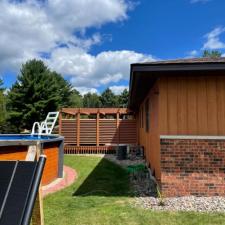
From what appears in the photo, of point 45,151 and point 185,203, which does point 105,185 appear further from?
point 185,203

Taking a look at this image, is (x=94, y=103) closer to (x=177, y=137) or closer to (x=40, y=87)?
(x=40, y=87)

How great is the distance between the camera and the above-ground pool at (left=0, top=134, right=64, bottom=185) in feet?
19.9

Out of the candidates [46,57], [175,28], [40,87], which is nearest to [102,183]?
[175,28]

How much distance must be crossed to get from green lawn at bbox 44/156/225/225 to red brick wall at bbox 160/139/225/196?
96cm

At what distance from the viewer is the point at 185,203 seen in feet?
17.1

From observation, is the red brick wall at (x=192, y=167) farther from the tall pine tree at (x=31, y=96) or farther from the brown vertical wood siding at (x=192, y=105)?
the tall pine tree at (x=31, y=96)

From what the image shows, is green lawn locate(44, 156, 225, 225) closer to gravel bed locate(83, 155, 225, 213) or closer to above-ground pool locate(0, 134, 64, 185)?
gravel bed locate(83, 155, 225, 213)

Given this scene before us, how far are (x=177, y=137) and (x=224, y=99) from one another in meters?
1.25

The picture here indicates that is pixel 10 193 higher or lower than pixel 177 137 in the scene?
lower

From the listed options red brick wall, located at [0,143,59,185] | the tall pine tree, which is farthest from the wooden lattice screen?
the tall pine tree

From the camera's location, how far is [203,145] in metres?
5.65

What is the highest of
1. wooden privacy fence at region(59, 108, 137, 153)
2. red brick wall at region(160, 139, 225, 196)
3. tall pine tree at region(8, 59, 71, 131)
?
tall pine tree at region(8, 59, 71, 131)

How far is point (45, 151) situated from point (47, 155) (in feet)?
0.66

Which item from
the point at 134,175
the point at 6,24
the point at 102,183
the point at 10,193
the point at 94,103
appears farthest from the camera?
the point at 94,103
